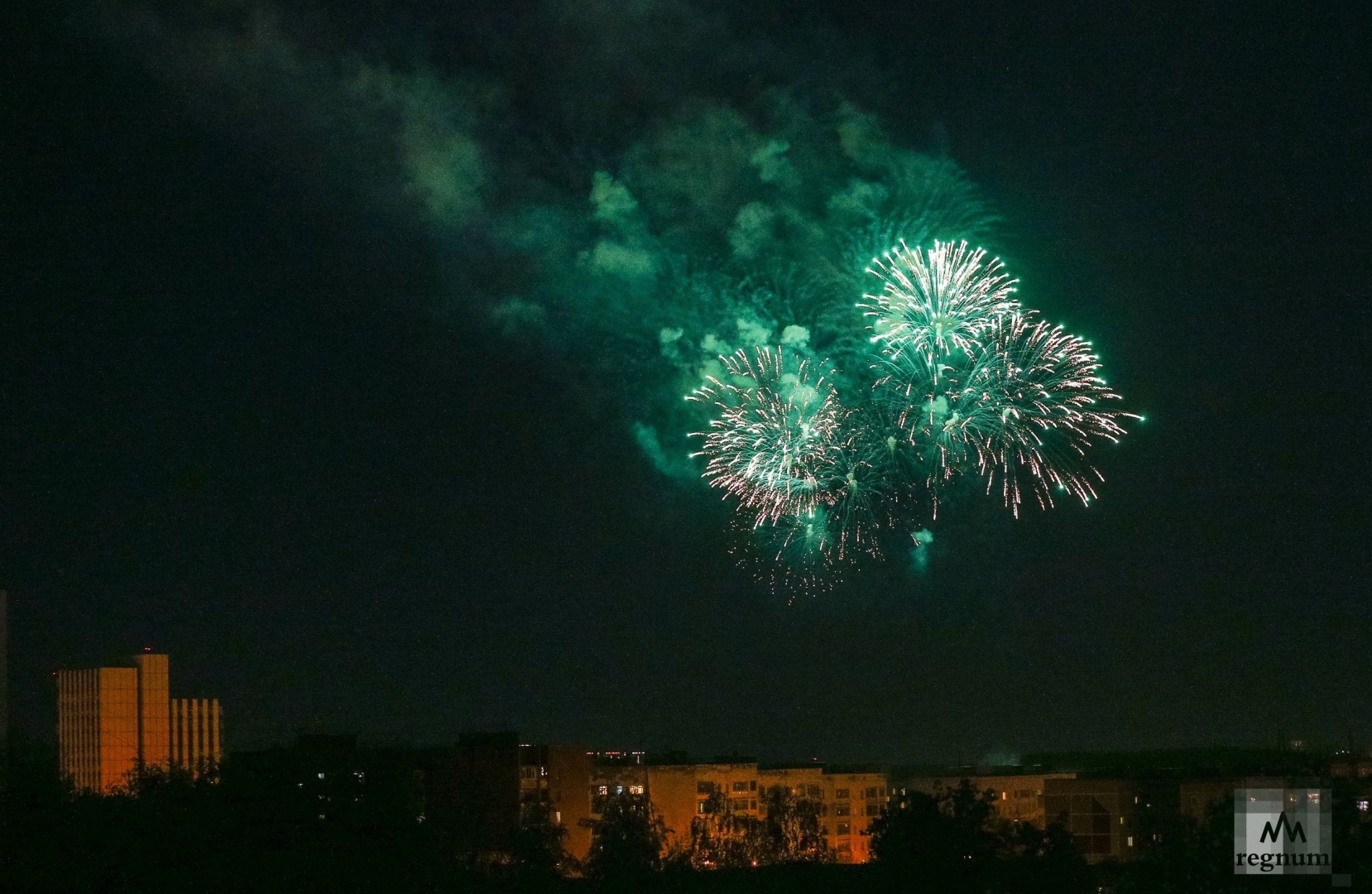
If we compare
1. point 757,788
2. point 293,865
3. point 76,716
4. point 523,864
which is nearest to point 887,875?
point 523,864

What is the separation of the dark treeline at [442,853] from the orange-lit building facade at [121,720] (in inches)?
1935

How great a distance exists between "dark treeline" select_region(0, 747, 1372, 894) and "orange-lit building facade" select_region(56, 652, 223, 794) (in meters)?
49.1

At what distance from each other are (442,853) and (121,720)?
5830 cm

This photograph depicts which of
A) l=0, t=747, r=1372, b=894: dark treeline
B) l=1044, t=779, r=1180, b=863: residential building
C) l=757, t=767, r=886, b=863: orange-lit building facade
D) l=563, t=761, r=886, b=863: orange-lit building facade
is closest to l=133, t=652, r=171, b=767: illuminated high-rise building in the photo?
l=563, t=761, r=886, b=863: orange-lit building facade

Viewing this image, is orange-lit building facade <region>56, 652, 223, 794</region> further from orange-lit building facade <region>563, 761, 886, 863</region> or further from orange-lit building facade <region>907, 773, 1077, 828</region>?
orange-lit building facade <region>907, 773, 1077, 828</region>

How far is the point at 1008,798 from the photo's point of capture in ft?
266

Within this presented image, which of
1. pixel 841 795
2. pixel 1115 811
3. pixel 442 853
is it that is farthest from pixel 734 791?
pixel 442 853

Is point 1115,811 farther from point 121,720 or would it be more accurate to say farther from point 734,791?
point 121,720

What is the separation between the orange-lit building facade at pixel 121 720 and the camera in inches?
3720

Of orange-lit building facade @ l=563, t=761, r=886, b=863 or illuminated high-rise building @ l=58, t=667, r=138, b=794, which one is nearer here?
orange-lit building facade @ l=563, t=761, r=886, b=863

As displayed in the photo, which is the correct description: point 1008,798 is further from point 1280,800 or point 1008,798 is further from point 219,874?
point 219,874

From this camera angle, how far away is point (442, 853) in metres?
45.0

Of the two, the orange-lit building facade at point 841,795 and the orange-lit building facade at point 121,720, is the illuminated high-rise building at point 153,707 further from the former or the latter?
the orange-lit building facade at point 841,795

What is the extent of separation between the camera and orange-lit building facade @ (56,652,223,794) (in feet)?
310
